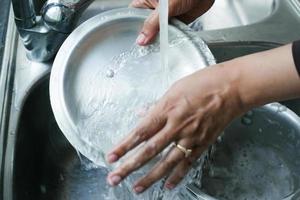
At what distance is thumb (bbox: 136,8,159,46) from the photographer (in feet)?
2.16

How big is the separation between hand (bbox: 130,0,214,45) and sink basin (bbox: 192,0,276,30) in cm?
28

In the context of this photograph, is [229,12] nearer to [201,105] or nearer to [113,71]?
[113,71]

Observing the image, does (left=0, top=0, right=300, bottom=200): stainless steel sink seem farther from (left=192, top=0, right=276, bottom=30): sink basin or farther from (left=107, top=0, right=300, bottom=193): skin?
(left=107, top=0, right=300, bottom=193): skin

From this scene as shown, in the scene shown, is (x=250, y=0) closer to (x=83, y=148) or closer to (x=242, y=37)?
(x=242, y=37)

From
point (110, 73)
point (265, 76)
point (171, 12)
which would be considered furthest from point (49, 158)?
point (265, 76)

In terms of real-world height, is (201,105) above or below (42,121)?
above

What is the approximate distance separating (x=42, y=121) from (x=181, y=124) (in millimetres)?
391

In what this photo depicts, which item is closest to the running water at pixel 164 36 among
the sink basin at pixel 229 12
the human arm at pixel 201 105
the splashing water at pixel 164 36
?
the splashing water at pixel 164 36

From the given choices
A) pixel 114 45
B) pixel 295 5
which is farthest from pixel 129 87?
pixel 295 5

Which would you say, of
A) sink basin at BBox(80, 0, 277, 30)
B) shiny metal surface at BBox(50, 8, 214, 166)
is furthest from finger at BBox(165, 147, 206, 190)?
sink basin at BBox(80, 0, 277, 30)

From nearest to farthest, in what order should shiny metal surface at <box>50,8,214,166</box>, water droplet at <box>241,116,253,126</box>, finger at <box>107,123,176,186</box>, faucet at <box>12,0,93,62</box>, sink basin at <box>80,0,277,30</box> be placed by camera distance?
finger at <box>107,123,176,186</box>, shiny metal surface at <box>50,8,214,166</box>, faucet at <box>12,0,93,62</box>, water droplet at <box>241,116,253,126</box>, sink basin at <box>80,0,277,30</box>

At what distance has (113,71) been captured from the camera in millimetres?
687

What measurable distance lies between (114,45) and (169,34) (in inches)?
3.5

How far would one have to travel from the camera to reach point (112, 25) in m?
0.70
